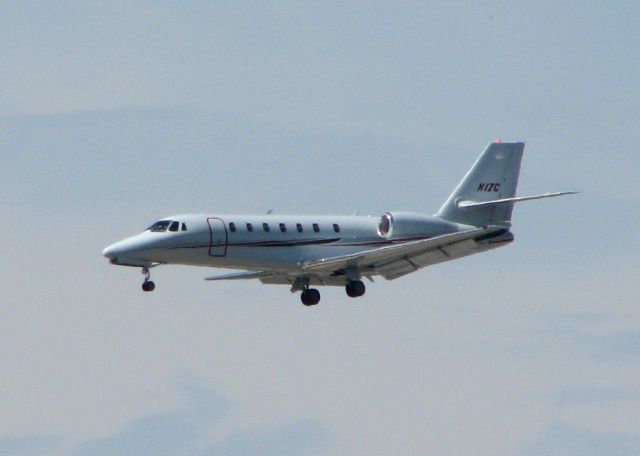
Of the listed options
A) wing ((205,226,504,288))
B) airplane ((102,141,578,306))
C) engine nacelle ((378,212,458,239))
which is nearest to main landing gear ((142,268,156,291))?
airplane ((102,141,578,306))

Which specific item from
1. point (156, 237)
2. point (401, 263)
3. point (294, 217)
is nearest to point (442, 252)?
point (401, 263)

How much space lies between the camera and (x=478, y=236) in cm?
5384

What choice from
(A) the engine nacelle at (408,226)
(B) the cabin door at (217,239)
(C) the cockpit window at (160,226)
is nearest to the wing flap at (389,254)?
(A) the engine nacelle at (408,226)

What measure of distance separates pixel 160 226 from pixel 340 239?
629 centimetres

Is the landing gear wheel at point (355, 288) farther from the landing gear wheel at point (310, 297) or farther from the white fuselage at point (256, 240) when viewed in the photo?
the landing gear wheel at point (310, 297)

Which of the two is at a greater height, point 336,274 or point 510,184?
point 510,184

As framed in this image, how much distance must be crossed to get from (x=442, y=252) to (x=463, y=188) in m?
4.40

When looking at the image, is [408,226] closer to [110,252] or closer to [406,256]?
[406,256]

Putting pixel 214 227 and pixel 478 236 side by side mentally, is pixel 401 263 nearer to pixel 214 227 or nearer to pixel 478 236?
pixel 478 236

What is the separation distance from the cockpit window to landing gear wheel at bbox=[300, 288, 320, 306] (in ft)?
20.5

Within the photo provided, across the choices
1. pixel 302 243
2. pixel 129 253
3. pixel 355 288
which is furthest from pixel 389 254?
pixel 129 253

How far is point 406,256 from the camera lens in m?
54.9

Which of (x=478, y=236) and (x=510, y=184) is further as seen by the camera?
(x=510, y=184)

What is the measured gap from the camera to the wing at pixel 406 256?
2122 inches
